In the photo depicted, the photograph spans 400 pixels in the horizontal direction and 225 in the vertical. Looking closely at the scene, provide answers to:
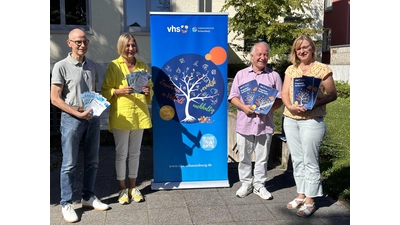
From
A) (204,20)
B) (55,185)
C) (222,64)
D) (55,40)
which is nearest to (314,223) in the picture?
(222,64)

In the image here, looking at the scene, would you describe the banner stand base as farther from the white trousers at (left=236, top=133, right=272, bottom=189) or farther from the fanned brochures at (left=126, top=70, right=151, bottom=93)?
the fanned brochures at (left=126, top=70, right=151, bottom=93)

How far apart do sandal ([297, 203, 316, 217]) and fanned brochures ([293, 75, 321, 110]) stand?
1169 mm

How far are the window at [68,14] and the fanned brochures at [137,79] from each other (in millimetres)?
11097

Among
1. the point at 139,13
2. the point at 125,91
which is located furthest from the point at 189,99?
the point at 139,13

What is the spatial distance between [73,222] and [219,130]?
2252 millimetres

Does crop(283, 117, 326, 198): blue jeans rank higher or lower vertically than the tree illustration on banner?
lower

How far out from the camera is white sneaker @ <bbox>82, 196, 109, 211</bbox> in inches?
173

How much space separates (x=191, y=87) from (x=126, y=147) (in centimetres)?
121

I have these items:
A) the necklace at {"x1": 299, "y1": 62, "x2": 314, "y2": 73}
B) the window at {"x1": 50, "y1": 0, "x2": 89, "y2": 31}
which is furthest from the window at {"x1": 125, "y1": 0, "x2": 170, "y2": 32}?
the necklace at {"x1": 299, "y1": 62, "x2": 314, "y2": 73}

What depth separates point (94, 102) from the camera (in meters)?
3.96

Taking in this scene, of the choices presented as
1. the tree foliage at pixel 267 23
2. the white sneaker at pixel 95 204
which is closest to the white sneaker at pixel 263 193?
the white sneaker at pixel 95 204

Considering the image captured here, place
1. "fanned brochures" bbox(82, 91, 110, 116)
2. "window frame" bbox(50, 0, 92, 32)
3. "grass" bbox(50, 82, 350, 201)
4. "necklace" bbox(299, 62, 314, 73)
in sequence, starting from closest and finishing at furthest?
1. "fanned brochures" bbox(82, 91, 110, 116)
2. "necklace" bbox(299, 62, 314, 73)
3. "grass" bbox(50, 82, 350, 201)
4. "window frame" bbox(50, 0, 92, 32)

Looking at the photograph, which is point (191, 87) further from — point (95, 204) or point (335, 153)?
point (335, 153)

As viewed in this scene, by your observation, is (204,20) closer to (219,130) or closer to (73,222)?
(219,130)
